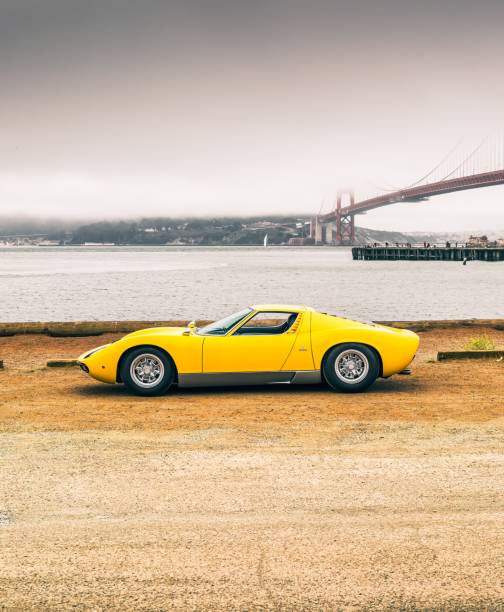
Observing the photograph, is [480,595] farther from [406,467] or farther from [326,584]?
[406,467]

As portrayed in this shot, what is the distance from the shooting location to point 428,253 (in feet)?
531

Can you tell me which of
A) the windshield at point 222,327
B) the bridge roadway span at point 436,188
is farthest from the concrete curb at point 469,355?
the bridge roadway span at point 436,188

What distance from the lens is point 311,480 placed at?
6625 millimetres

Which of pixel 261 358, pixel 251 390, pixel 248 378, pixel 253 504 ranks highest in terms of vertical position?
pixel 261 358

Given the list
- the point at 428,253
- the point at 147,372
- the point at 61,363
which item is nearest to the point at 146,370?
the point at 147,372

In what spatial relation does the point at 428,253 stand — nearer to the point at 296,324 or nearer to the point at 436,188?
the point at 436,188

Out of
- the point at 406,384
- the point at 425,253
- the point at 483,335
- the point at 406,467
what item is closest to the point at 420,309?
the point at 483,335

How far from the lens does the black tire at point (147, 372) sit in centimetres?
1087

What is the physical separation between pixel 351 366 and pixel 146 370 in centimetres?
277

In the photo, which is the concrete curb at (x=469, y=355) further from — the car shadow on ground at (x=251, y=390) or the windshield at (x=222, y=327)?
the windshield at (x=222, y=327)

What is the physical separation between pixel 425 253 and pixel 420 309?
4604 inches

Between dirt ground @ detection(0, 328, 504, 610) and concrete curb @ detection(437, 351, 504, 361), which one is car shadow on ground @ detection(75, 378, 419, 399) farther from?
concrete curb @ detection(437, 351, 504, 361)

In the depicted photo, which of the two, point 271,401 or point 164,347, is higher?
point 164,347

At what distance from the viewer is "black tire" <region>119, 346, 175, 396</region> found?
428 inches
